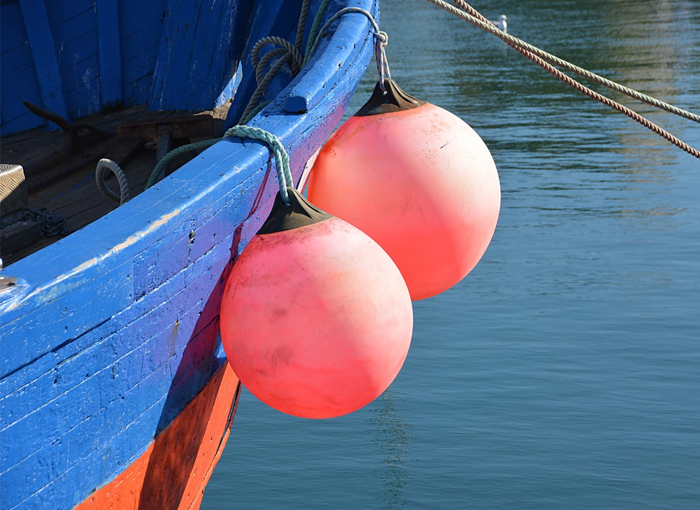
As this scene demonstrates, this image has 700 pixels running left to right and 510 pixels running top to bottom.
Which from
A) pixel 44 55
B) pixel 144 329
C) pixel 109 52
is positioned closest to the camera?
Answer: pixel 144 329

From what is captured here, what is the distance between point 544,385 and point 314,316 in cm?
344

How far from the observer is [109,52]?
5.61 m

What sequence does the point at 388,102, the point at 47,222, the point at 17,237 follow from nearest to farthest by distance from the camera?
1. the point at 388,102
2. the point at 17,237
3. the point at 47,222

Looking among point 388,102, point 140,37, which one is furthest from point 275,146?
point 140,37

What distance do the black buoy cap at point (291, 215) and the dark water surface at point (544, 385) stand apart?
2.28 m

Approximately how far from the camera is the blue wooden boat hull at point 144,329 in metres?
2.07

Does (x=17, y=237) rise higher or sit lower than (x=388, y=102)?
lower

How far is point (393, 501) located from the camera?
480cm

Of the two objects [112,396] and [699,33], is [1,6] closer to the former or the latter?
[112,396]

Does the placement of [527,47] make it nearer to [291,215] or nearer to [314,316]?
[291,215]

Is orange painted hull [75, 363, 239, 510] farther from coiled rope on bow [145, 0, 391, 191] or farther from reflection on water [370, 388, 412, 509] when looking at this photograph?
→ reflection on water [370, 388, 412, 509]

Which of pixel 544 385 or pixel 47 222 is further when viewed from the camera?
pixel 544 385

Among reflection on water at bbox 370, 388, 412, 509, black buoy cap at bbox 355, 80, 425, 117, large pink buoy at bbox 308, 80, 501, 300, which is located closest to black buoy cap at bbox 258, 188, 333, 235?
large pink buoy at bbox 308, 80, 501, 300

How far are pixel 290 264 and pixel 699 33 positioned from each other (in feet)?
70.4
